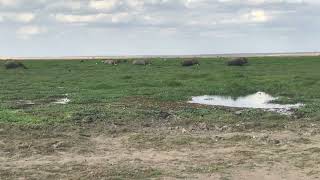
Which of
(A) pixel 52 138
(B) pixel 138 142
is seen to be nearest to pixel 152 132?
(B) pixel 138 142

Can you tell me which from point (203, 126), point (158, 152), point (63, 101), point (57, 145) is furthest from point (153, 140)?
point (63, 101)

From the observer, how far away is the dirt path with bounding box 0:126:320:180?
1098 centimetres

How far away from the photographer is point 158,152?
13.1 m

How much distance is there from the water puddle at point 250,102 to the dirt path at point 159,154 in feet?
21.1

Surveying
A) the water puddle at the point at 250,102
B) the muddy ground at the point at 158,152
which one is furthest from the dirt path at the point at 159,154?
the water puddle at the point at 250,102

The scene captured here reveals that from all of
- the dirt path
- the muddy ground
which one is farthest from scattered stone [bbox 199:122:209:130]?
the dirt path

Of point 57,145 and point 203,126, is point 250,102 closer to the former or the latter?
point 203,126

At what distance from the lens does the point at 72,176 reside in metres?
10.7

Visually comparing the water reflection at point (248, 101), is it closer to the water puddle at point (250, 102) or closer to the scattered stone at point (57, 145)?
the water puddle at point (250, 102)

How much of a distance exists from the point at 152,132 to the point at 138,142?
1.82 meters

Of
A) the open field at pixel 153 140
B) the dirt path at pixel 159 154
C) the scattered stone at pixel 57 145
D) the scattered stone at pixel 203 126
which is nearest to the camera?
the dirt path at pixel 159 154

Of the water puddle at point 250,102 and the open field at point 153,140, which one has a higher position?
the open field at point 153,140

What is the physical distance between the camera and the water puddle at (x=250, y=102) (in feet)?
74.5

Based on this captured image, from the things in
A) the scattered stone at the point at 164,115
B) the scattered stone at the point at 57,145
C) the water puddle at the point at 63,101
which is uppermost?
the scattered stone at the point at 57,145
